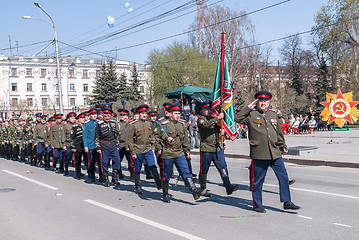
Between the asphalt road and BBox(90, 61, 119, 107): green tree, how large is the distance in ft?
173

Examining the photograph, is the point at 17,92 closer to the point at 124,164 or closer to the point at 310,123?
the point at 310,123

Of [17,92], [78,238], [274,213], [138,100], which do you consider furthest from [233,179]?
[17,92]

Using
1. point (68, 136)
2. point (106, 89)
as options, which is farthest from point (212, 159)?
point (106, 89)

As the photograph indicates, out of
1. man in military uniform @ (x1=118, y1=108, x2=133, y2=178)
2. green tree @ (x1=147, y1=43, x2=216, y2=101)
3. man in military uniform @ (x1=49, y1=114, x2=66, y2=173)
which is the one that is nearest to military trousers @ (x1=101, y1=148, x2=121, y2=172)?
man in military uniform @ (x1=118, y1=108, x2=133, y2=178)

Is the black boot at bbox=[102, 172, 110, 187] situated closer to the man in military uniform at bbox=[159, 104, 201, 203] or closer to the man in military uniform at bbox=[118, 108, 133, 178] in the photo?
the man in military uniform at bbox=[118, 108, 133, 178]

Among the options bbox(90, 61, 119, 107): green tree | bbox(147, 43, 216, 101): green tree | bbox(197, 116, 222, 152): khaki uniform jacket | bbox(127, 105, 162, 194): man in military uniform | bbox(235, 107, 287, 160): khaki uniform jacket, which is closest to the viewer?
bbox(235, 107, 287, 160): khaki uniform jacket

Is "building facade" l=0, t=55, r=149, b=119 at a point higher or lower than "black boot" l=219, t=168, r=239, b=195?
higher

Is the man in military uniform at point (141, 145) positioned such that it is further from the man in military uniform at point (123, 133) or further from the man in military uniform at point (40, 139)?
the man in military uniform at point (40, 139)

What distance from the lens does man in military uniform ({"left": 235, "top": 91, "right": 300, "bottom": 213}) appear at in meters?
6.68

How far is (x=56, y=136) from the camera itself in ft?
45.9

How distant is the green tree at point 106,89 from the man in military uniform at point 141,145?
54391 mm

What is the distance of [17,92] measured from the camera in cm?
8844

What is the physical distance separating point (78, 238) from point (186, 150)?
340 centimetres

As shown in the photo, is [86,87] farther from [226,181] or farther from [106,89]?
[226,181]
